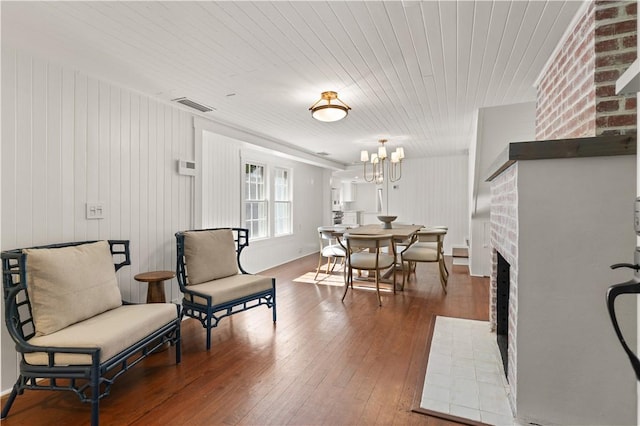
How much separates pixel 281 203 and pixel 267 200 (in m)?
0.61

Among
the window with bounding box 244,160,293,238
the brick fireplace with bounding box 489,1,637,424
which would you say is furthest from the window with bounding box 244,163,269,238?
the brick fireplace with bounding box 489,1,637,424

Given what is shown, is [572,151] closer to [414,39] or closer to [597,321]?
[597,321]

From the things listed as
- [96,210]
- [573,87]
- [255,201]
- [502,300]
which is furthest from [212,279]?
[573,87]

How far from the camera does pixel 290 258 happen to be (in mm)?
7137

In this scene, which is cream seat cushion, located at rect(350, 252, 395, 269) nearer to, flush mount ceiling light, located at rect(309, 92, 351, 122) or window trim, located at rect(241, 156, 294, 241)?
flush mount ceiling light, located at rect(309, 92, 351, 122)

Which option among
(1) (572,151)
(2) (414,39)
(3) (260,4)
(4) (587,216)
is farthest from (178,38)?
(4) (587,216)

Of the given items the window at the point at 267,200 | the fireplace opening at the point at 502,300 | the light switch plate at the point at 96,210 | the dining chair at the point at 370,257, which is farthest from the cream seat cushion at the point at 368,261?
the light switch plate at the point at 96,210

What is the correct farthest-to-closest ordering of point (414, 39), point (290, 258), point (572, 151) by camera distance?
1. point (290, 258)
2. point (414, 39)
3. point (572, 151)

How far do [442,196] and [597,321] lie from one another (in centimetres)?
639

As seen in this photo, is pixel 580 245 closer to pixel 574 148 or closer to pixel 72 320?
pixel 574 148

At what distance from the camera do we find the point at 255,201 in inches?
238

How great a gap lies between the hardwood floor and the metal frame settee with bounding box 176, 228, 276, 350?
1.03 feet

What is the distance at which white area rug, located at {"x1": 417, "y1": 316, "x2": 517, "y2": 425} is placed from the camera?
188cm

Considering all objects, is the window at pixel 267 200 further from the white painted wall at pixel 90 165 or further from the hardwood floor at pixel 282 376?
the hardwood floor at pixel 282 376
